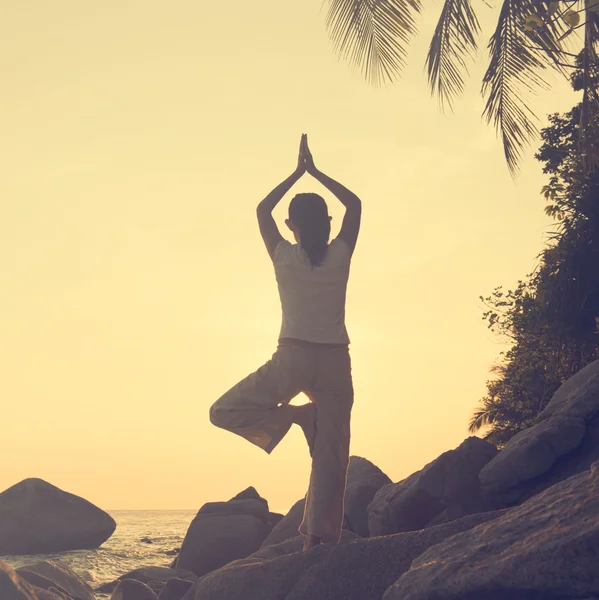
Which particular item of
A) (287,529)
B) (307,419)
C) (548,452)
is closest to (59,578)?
(287,529)

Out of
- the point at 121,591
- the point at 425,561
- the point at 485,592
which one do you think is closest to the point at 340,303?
the point at 425,561

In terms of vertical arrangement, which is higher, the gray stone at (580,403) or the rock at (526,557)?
the gray stone at (580,403)

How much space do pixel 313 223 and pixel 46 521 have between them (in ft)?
81.5

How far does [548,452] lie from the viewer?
26.7 feet

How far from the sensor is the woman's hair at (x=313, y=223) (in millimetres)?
6523

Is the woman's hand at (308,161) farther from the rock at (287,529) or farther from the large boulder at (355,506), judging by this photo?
the rock at (287,529)

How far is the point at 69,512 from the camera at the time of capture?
2906 cm

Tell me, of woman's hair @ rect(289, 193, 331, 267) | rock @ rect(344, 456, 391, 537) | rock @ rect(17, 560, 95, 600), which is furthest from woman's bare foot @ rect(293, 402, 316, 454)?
rock @ rect(344, 456, 391, 537)

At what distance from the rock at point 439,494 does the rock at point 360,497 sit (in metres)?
1.92

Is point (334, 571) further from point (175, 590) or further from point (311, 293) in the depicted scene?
point (175, 590)

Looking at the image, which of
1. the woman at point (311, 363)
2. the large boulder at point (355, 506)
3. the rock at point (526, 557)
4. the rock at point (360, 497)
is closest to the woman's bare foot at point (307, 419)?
the woman at point (311, 363)

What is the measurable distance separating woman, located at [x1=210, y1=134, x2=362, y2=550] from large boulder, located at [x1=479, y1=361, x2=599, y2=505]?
241 cm

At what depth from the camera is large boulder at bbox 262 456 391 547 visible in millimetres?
11727

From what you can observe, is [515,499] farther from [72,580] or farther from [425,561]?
[72,580]
